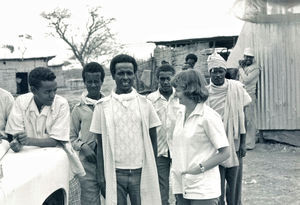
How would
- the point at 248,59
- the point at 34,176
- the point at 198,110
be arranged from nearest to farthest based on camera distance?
the point at 34,176
the point at 198,110
the point at 248,59

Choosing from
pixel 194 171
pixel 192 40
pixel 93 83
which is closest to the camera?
pixel 194 171

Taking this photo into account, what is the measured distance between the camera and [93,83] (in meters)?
4.37

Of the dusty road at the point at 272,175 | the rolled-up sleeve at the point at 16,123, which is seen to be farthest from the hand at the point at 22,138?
the dusty road at the point at 272,175

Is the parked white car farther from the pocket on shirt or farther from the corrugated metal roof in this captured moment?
the corrugated metal roof

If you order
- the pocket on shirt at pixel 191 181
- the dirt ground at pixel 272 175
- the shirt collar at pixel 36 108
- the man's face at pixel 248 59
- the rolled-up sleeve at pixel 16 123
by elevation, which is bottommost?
the dirt ground at pixel 272 175

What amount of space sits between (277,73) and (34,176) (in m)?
8.02

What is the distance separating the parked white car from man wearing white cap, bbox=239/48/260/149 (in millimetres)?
6868

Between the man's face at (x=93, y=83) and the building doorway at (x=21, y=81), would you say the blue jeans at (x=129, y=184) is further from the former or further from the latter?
the building doorway at (x=21, y=81)

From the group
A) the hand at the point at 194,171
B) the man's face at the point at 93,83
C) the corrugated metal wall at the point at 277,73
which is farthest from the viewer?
the corrugated metal wall at the point at 277,73

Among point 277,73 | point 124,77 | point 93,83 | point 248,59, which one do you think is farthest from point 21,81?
point 124,77

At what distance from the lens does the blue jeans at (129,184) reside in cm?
387

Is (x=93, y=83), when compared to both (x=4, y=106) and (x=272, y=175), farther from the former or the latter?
(x=272, y=175)

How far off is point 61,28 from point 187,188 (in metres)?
39.3

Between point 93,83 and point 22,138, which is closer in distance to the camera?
point 22,138
